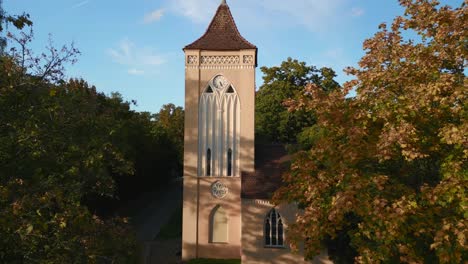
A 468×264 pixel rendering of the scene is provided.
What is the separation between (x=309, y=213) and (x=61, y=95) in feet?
19.9

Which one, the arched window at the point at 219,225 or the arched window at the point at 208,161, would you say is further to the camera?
the arched window at the point at 208,161

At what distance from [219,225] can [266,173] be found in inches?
138

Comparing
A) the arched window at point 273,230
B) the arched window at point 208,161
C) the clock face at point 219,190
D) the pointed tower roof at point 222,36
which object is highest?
the pointed tower roof at point 222,36

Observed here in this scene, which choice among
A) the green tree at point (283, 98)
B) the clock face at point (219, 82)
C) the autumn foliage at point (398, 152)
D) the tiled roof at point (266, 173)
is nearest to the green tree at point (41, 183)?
the autumn foliage at point (398, 152)

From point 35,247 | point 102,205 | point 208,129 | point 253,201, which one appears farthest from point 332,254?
point 102,205

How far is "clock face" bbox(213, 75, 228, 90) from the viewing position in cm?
2184

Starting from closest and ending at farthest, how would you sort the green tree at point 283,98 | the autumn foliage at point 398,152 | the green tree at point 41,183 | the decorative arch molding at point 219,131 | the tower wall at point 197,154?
the green tree at point 41,183
the autumn foliage at point 398,152
the tower wall at point 197,154
the decorative arch molding at point 219,131
the green tree at point 283,98

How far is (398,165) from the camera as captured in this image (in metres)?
9.33

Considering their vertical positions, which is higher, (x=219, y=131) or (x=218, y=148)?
(x=219, y=131)

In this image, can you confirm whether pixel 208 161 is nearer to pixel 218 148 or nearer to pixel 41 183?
pixel 218 148

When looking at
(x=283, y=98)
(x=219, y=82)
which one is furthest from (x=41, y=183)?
(x=283, y=98)

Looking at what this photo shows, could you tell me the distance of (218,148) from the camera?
21.7 m

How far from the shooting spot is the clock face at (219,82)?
21844mm

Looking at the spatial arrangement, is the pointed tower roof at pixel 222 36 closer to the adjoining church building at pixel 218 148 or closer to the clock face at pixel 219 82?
the adjoining church building at pixel 218 148
